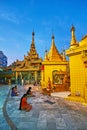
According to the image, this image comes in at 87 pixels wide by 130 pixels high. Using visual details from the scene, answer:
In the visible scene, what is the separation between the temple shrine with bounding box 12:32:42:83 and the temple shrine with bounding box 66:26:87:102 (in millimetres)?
26232

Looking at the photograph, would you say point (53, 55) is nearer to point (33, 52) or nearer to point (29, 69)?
point (29, 69)

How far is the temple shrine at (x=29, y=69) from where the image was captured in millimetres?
39719

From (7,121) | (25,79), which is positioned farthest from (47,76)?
(25,79)

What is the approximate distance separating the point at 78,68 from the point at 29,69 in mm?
28743

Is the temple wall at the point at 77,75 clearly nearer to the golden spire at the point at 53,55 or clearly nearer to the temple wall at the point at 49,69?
the temple wall at the point at 49,69

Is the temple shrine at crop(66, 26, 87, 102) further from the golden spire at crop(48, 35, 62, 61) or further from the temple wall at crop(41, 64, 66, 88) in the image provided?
the golden spire at crop(48, 35, 62, 61)

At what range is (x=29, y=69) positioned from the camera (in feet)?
133

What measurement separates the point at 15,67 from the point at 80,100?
110 ft

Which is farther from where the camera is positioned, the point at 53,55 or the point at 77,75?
the point at 53,55

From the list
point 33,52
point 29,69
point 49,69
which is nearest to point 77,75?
point 49,69

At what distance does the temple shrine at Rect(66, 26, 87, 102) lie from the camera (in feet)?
37.6

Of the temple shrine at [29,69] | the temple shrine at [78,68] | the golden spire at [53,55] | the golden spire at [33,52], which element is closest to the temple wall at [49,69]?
the golden spire at [53,55]

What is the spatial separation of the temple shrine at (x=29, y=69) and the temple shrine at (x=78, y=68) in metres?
26.2

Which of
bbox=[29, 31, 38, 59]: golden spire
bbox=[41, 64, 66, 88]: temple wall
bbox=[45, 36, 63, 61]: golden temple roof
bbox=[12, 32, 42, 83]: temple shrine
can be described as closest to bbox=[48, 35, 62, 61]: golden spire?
bbox=[45, 36, 63, 61]: golden temple roof
